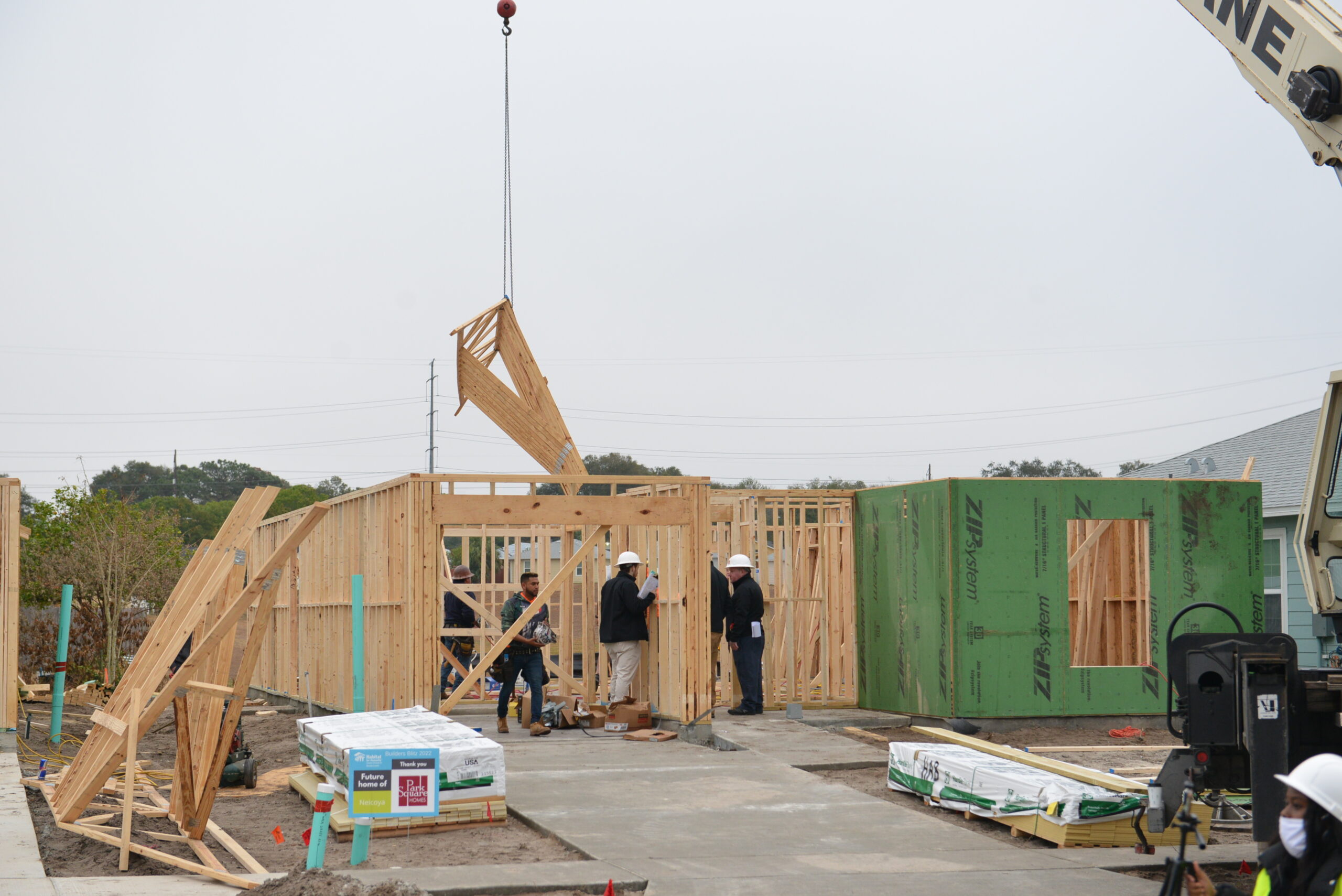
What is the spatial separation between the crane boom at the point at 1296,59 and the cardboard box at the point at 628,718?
895cm

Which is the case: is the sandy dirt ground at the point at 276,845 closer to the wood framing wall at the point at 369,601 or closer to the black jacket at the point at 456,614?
the wood framing wall at the point at 369,601

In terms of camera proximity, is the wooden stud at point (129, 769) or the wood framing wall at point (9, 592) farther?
the wood framing wall at point (9, 592)

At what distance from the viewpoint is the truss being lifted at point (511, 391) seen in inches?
674

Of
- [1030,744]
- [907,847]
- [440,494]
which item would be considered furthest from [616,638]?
[907,847]

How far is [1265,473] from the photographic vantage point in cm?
1916

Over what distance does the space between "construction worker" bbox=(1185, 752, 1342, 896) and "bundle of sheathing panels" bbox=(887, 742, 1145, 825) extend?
3.81m

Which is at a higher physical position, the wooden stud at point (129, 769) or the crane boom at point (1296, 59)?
the crane boom at point (1296, 59)

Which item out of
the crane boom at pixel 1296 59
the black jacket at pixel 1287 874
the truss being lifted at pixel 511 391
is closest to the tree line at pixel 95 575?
the truss being lifted at pixel 511 391

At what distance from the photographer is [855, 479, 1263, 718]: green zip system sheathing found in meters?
13.5

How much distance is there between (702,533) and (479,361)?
584cm

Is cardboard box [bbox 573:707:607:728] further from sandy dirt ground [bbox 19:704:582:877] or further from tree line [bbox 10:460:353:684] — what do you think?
tree line [bbox 10:460:353:684]

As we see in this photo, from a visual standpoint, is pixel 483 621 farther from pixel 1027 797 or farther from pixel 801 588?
pixel 1027 797

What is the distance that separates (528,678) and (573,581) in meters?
2.66

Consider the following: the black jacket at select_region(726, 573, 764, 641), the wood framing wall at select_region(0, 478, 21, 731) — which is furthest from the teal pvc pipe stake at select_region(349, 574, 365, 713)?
the black jacket at select_region(726, 573, 764, 641)
